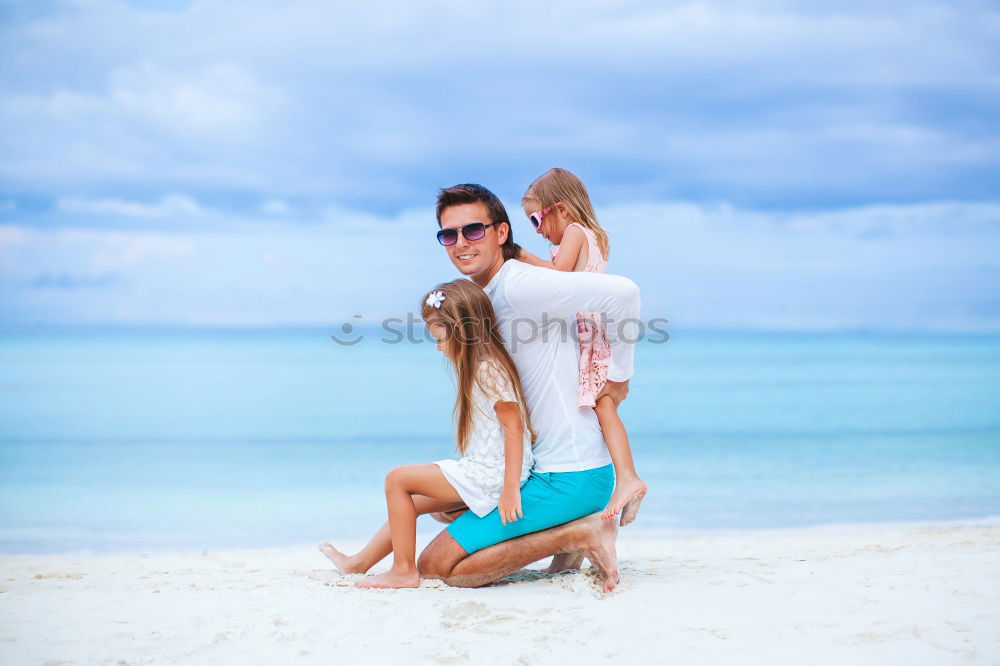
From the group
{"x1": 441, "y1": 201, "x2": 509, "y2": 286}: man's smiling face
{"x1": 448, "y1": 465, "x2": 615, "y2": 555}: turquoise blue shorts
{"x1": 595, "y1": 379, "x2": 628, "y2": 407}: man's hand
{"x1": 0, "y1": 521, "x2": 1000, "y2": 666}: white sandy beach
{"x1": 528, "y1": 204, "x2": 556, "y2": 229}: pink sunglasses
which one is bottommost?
{"x1": 0, "y1": 521, "x2": 1000, "y2": 666}: white sandy beach

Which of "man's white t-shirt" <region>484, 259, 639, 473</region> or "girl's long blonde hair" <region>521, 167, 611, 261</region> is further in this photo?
"girl's long blonde hair" <region>521, 167, 611, 261</region>

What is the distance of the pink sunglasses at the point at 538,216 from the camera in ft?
13.9

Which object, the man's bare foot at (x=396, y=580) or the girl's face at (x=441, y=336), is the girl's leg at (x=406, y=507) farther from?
the girl's face at (x=441, y=336)

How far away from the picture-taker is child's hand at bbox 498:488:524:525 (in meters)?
3.51

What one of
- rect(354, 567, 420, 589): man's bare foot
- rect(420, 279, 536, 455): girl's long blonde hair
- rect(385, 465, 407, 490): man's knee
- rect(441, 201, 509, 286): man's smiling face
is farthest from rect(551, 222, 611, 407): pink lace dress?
rect(354, 567, 420, 589): man's bare foot

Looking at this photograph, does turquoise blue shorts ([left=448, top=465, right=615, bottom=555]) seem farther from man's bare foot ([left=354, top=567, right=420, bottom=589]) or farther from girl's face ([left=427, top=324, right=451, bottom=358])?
girl's face ([left=427, top=324, right=451, bottom=358])

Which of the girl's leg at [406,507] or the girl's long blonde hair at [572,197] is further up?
the girl's long blonde hair at [572,197]

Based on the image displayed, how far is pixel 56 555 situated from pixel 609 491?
4.96 metres

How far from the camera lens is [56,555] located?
259 inches

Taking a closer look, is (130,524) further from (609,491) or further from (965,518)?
(965,518)

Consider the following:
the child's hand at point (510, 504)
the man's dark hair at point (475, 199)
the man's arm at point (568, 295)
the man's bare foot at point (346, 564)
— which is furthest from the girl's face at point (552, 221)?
the man's bare foot at point (346, 564)

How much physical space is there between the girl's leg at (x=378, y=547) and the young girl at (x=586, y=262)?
0.75 meters

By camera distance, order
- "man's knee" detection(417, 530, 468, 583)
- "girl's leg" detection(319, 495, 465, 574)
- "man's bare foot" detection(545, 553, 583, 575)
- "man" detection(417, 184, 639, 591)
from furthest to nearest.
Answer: "man's bare foot" detection(545, 553, 583, 575)
"girl's leg" detection(319, 495, 465, 574)
"man's knee" detection(417, 530, 468, 583)
"man" detection(417, 184, 639, 591)

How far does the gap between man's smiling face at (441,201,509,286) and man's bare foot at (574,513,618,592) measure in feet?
3.92
